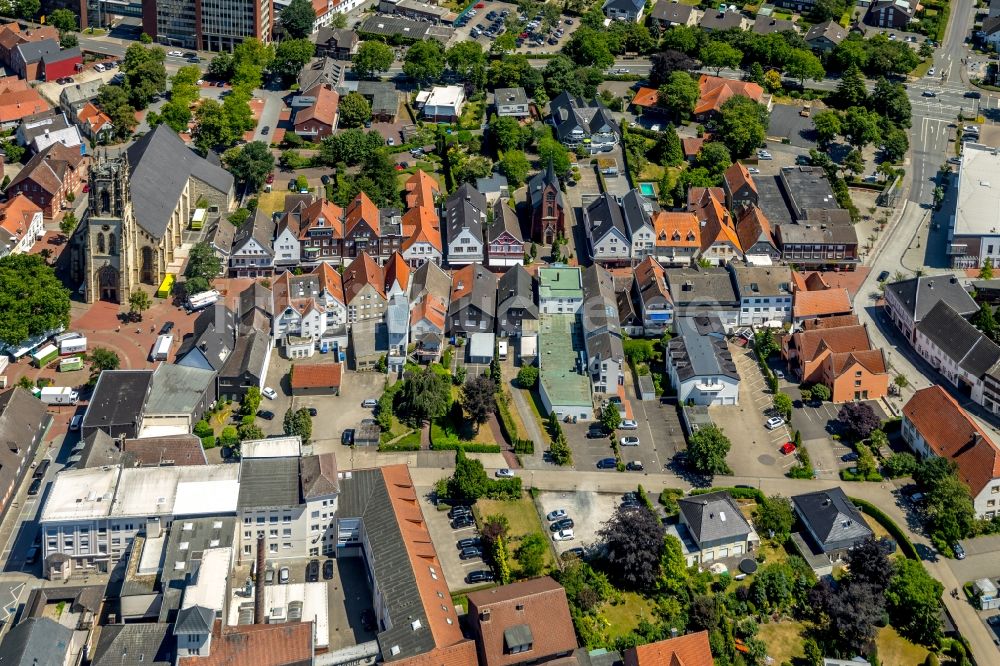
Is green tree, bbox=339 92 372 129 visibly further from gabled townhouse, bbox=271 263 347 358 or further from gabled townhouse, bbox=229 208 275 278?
gabled townhouse, bbox=271 263 347 358

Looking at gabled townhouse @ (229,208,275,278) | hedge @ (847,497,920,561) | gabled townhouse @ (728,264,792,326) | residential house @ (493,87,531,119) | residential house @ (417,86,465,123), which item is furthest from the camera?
residential house @ (417,86,465,123)

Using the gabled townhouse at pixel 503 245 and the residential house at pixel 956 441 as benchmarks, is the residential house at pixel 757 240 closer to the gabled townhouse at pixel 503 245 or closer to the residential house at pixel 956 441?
the gabled townhouse at pixel 503 245

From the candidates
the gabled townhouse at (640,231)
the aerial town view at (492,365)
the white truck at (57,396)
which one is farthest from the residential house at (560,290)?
the white truck at (57,396)

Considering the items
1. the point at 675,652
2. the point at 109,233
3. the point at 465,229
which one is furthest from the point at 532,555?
the point at 109,233

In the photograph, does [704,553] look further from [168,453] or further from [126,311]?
[126,311]

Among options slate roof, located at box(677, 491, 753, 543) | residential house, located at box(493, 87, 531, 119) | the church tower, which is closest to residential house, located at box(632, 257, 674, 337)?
slate roof, located at box(677, 491, 753, 543)

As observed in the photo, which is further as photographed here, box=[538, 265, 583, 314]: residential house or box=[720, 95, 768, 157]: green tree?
box=[720, 95, 768, 157]: green tree
